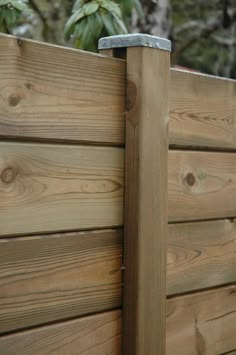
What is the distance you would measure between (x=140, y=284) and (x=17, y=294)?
41 centimetres

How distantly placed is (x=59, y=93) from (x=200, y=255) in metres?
0.76

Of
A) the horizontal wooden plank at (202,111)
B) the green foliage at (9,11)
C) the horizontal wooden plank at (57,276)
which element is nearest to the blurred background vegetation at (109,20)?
the green foliage at (9,11)

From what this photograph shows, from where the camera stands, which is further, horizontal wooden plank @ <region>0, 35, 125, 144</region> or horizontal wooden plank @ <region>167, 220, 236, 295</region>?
horizontal wooden plank @ <region>167, 220, 236, 295</region>

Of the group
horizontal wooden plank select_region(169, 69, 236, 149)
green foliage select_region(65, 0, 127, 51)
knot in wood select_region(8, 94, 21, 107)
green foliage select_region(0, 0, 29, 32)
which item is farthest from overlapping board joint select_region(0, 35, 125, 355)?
green foliage select_region(0, 0, 29, 32)

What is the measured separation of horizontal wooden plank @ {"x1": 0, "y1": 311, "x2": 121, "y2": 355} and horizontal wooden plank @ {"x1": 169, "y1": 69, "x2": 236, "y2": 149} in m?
0.56

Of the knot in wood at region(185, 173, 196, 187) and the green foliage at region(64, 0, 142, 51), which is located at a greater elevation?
the green foliage at region(64, 0, 142, 51)

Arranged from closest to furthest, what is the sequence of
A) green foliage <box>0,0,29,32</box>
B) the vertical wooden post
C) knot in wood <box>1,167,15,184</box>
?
knot in wood <box>1,167,15,184</box>, the vertical wooden post, green foliage <box>0,0,29,32</box>

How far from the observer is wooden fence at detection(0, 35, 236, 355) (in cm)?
142

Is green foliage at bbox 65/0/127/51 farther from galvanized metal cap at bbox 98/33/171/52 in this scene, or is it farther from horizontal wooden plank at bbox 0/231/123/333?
horizontal wooden plank at bbox 0/231/123/333

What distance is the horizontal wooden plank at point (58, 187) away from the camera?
139cm

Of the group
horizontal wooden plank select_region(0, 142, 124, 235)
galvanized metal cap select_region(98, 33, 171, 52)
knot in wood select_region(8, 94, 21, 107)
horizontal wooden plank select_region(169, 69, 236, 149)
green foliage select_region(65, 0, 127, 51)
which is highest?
green foliage select_region(65, 0, 127, 51)

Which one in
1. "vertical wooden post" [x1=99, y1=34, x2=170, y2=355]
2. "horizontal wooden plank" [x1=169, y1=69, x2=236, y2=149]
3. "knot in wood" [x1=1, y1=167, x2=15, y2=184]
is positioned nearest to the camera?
"knot in wood" [x1=1, y1=167, x2=15, y2=184]

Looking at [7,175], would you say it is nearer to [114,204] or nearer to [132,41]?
[114,204]

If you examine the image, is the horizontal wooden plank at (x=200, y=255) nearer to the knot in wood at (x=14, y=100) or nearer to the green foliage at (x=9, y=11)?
the knot in wood at (x=14, y=100)
